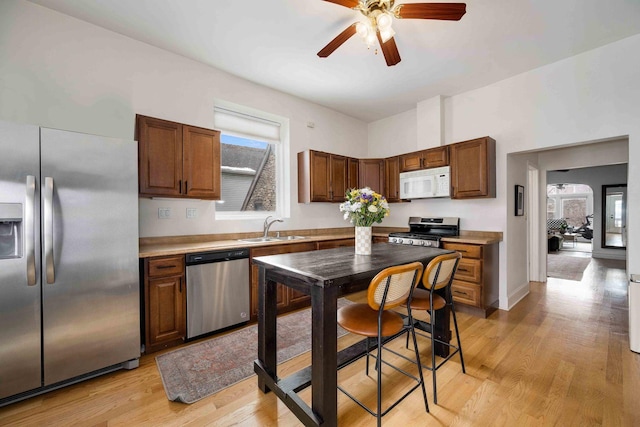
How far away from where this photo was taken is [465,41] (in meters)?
2.76

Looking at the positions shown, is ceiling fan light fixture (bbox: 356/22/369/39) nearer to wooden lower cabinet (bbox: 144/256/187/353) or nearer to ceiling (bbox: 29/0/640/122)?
ceiling (bbox: 29/0/640/122)

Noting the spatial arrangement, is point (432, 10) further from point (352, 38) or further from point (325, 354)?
point (325, 354)

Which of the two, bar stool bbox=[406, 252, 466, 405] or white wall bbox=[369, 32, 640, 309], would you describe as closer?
bar stool bbox=[406, 252, 466, 405]

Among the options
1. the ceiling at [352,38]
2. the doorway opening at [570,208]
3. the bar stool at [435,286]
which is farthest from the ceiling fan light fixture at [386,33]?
the doorway opening at [570,208]

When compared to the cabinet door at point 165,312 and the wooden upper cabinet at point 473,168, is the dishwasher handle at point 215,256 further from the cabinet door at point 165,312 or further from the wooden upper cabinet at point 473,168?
the wooden upper cabinet at point 473,168

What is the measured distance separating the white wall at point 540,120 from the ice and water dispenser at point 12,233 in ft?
15.3

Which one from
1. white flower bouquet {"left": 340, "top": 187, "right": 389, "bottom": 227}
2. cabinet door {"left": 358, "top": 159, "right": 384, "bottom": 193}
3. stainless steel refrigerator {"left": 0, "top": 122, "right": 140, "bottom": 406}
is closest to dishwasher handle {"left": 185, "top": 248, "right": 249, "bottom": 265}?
stainless steel refrigerator {"left": 0, "top": 122, "right": 140, "bottom": 406}

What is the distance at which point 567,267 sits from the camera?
5.99m

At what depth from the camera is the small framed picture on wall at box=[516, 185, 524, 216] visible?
379 centimetres

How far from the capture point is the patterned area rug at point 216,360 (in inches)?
76.4

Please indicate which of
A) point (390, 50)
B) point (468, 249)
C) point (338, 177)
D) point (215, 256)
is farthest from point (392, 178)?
point (215, 256)

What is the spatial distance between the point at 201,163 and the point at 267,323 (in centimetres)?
198

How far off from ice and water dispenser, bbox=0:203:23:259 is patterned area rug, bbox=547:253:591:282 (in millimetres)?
7470

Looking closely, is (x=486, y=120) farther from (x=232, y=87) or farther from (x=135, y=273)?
(x=135, y=273)
